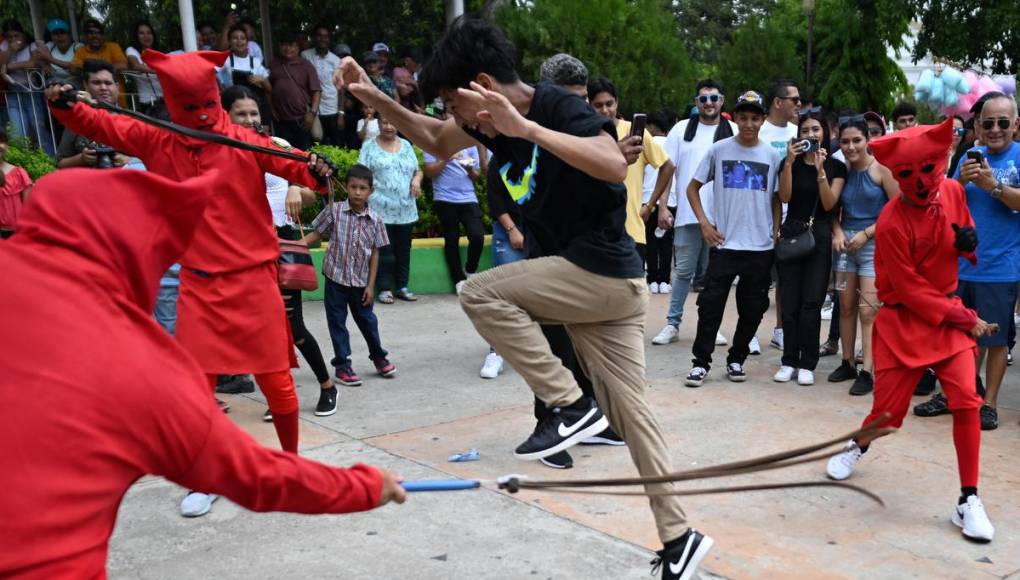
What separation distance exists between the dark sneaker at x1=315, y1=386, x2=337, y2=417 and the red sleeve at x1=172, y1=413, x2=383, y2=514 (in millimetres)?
3666

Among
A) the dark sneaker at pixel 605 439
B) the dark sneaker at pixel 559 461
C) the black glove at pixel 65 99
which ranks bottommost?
the dark sneaker at pixel 605 439

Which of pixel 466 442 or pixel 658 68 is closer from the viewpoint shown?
pixel 466 442

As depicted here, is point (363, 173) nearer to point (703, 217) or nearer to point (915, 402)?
point (703, 217)

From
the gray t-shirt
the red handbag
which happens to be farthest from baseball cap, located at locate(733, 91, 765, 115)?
the red handbag

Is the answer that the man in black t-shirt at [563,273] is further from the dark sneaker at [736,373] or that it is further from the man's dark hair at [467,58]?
the dark sneaker at [736,373]

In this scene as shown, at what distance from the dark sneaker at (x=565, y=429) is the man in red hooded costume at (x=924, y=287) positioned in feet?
4.19

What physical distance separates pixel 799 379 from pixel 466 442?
256 centimetres

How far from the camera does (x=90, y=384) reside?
2.03 meters

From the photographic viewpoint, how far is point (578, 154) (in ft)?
11.7

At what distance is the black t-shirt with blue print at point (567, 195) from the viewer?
3893 mm

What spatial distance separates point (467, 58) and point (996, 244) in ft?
11.8

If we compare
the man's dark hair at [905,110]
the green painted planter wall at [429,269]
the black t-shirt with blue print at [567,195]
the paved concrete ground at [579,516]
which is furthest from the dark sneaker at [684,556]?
the green painted planter wall at [429,269]

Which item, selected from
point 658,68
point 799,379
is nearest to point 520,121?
point 799,379

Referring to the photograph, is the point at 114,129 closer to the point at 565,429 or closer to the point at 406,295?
the point at 565,429
